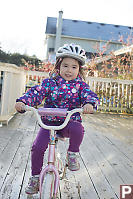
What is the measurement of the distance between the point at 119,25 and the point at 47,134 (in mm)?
26918

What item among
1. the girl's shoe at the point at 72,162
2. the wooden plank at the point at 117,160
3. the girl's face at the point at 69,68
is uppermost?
the girl's face at the point at 69,68

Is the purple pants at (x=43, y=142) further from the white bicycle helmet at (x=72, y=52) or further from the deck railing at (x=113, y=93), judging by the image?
the deck railing at (x=113, y=93)

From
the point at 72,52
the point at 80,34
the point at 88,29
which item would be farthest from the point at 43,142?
the point at 88,29

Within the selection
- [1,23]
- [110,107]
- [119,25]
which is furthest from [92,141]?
[119,25]

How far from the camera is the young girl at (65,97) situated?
5.48ft

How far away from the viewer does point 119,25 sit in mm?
26609

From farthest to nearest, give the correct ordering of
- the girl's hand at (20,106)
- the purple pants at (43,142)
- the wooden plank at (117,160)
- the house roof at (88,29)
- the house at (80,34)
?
the house roof at (88,29) → the house at (80,34) → the wooden plank at (117,160) → the purple pants at (43,142) → the girl's hand at (20,106)

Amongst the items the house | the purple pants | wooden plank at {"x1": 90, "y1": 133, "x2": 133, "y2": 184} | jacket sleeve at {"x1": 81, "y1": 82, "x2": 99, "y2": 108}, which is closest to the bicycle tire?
the purple pants

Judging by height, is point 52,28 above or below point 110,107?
above

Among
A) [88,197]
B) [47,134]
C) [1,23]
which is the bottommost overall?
[88,197]

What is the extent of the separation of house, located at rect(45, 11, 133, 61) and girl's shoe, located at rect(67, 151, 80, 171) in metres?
22.0

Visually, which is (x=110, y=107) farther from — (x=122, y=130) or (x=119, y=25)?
(x=119, y=25)

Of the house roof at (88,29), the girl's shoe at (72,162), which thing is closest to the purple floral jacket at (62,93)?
the girl's shoe at (72,162)

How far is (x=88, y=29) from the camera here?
25.7 meters
